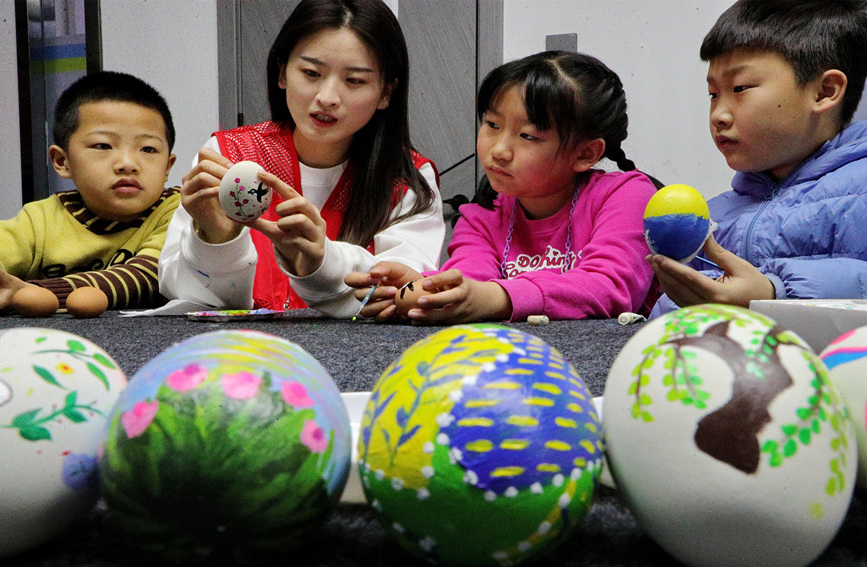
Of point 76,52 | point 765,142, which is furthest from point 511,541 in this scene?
point 76,52

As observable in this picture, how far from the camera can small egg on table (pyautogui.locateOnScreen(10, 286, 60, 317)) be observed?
4.33 ft

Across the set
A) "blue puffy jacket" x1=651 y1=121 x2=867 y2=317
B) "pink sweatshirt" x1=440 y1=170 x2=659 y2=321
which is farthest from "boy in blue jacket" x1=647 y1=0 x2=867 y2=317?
"pink sweatshirt" x1=440 y1=170 x2=659 y2=321

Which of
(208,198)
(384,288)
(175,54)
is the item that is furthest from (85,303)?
(175,54)

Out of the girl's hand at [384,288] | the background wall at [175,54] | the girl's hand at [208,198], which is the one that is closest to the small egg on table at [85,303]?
the girl's hand at [208,198]

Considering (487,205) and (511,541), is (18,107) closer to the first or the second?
(487,205)

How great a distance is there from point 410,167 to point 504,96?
0.28 m

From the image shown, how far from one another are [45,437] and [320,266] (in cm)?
87

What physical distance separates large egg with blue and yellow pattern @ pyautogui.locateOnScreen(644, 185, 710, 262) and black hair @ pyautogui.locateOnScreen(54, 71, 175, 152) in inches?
51.3

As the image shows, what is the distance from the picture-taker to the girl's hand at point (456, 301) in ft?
3.66

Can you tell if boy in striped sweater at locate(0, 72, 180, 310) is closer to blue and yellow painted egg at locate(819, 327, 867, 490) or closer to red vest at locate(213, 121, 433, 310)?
red vest at locate(213, 121, 433, 310)

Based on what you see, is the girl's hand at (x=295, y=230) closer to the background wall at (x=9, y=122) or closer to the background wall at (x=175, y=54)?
the background wall at (x=175, y=54)

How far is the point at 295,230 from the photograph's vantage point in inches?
46.4

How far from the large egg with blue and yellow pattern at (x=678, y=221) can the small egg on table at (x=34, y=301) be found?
1059 millimetres

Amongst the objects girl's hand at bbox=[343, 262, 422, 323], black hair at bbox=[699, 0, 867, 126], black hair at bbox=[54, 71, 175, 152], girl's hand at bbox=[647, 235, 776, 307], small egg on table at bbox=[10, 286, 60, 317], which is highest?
black hair at bbox=[699, 0, 867, 126]
